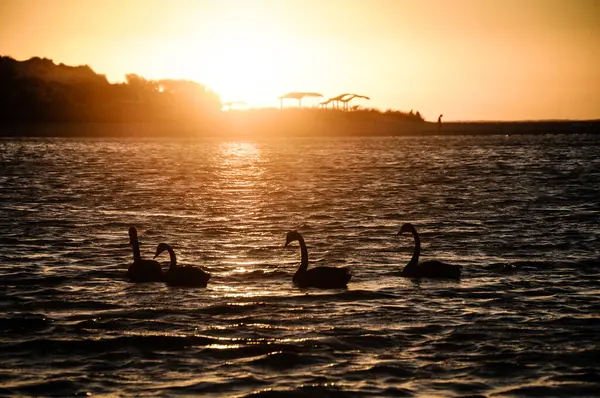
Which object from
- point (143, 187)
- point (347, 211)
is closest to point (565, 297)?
point (347, 211)

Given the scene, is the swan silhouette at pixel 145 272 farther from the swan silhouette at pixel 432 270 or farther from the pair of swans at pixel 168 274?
the swan silhouette at pixel 432 270

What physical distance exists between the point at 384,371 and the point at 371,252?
10.2m

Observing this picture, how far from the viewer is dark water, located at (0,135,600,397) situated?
37.8 ft

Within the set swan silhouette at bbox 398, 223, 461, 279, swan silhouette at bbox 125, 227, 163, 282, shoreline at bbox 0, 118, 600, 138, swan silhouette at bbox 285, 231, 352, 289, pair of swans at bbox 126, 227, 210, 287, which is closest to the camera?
swan silhouette at bbox 285, 231, 352, 289

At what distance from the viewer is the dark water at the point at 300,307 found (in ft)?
37.8

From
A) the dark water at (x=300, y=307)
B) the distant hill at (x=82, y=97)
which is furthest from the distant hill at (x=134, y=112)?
the dark water at (x=300, y=307)

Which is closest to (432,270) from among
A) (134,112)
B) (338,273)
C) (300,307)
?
(338,273)

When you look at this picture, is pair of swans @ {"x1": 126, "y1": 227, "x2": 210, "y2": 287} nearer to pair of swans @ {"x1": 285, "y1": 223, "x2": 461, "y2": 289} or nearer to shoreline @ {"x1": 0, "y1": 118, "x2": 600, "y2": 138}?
pair of swans @ {"x1": 285, "y1": 223, "x2": 461, "y2": 289}

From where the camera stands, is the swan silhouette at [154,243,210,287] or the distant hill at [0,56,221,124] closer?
the swan silhouette at [154,243,210,287]

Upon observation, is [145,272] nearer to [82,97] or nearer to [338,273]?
[338,273]

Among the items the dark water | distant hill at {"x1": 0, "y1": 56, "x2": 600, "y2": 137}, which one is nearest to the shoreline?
distant hill at {"x1": 0, "y1": 56, "x2": 600, "y2": 137}

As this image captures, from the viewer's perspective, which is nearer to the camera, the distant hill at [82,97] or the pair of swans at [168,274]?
the pair of swans at [168,274]

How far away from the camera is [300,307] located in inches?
609

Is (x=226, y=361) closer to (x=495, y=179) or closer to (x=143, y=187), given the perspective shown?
(x=143, y=187)
